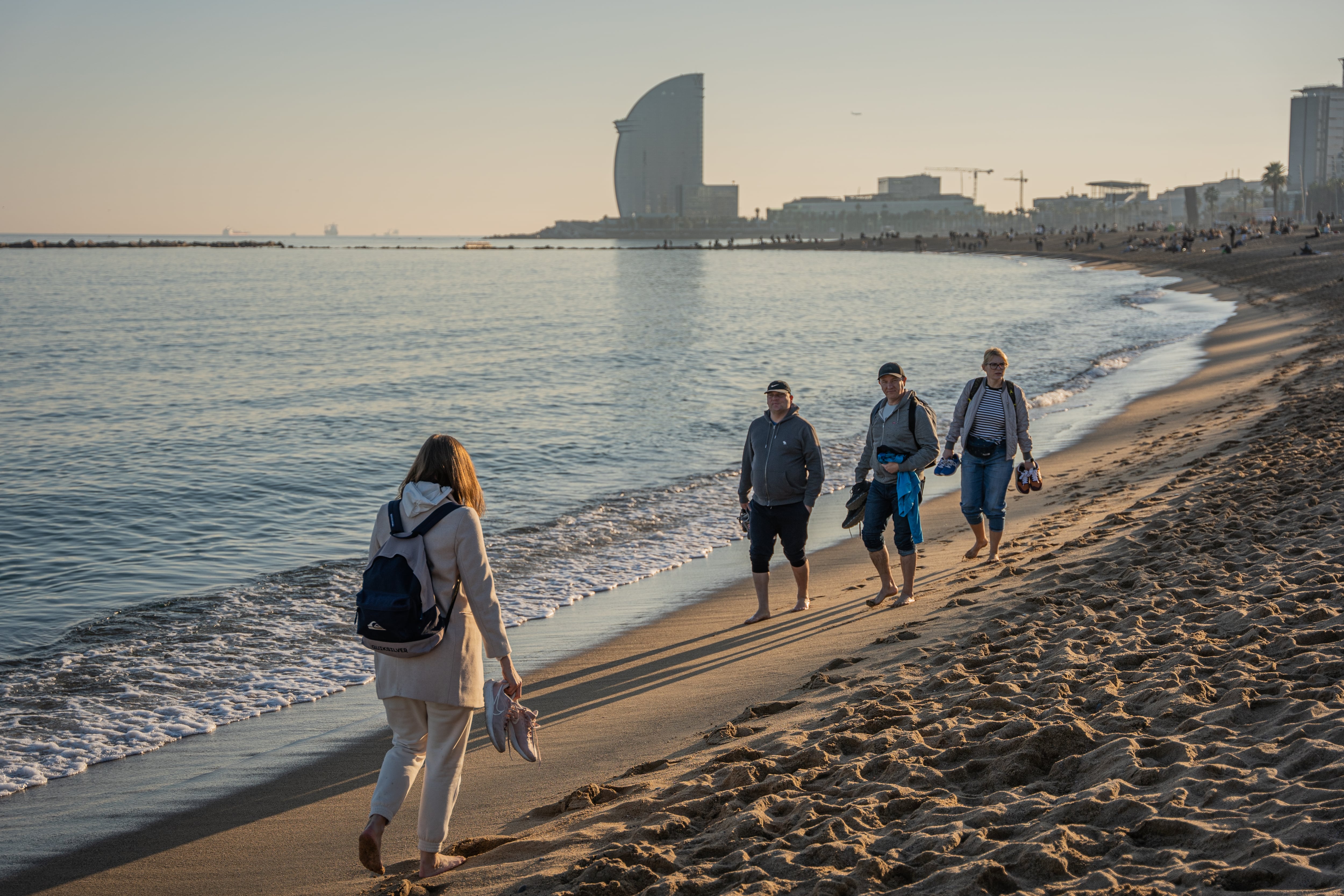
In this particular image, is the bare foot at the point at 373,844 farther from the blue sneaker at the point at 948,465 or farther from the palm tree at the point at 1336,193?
the palm tree at the point at 1336,193

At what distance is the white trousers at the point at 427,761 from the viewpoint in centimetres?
381

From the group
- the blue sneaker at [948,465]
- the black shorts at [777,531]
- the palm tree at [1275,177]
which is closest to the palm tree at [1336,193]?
the palm tree at [1275,177]

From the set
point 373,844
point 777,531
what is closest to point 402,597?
point 373,844

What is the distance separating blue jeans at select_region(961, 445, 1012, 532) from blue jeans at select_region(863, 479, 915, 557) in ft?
3.22

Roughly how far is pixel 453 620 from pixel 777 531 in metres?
4.23

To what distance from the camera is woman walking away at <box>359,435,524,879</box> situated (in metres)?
3.66

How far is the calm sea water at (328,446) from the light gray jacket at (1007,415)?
318 cm

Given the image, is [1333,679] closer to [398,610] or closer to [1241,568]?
[1241,568]

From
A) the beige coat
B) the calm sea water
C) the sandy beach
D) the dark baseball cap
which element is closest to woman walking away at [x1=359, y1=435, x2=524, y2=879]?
the beige coat

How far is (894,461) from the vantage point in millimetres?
7406

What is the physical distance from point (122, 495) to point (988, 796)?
44.4 feet

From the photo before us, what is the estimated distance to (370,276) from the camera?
343 feet

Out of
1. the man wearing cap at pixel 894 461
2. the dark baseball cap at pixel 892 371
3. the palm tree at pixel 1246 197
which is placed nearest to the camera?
the dark baseball cap at pixel 892 371

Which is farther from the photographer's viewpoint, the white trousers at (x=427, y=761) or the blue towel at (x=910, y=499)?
Result: the blue towel at (x=910, y=499)
